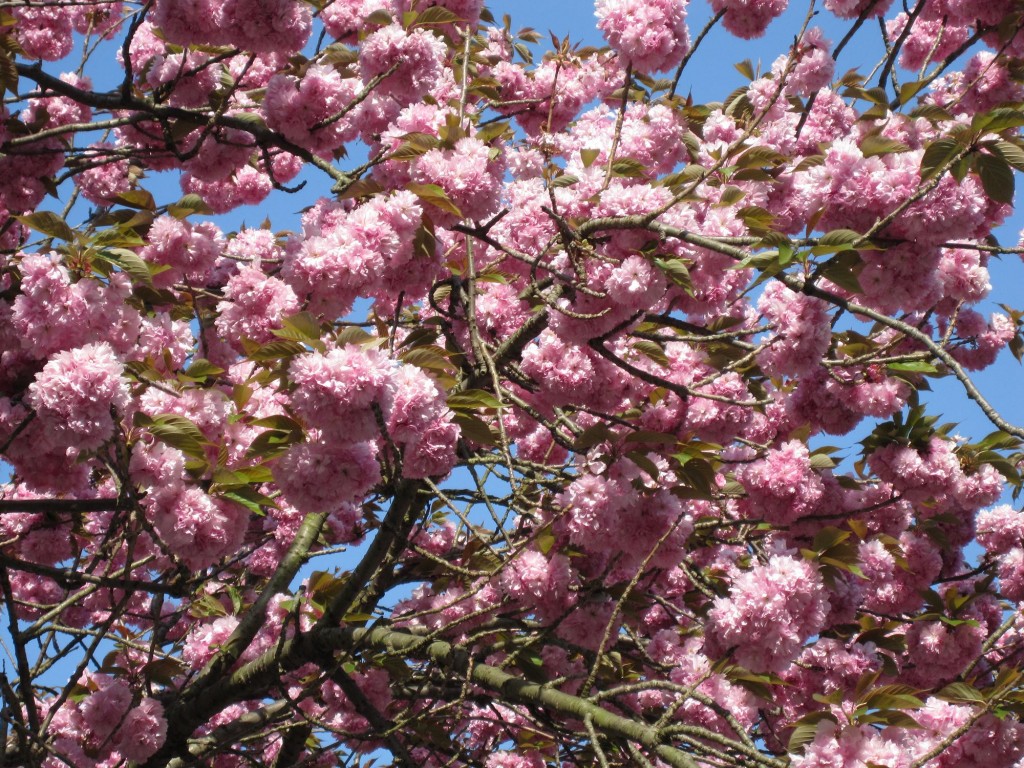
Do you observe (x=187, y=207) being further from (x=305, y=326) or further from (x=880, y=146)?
(x=880, y=146)

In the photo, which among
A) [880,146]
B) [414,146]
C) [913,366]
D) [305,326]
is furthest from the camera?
[913,366]

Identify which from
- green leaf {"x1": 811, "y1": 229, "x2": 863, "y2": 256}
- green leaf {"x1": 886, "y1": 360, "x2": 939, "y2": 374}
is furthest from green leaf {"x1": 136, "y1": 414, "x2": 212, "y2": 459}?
green leaf {"x1": 886, "y1": 360, "x2": 939, "y2": 374}

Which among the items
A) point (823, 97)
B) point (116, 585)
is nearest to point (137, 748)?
point (116, 585)

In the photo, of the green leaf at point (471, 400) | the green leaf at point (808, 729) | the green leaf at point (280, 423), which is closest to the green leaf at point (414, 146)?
the green leaf at point (471, 400)

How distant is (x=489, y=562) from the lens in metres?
4.06

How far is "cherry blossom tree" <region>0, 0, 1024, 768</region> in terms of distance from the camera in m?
2.70

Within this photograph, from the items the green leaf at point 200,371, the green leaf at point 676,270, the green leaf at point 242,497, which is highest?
the green leaf at point 200,371

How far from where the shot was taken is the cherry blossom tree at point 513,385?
2701 millimetres

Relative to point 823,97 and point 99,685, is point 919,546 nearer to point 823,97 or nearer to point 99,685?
point 823,97

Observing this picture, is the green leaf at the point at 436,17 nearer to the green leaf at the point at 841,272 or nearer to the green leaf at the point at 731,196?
the green leaf at the point at 731,196

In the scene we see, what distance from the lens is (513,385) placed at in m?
4.39

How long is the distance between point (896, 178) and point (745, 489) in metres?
1.47

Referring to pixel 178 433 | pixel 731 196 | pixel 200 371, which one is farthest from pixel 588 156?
pixel 178 433

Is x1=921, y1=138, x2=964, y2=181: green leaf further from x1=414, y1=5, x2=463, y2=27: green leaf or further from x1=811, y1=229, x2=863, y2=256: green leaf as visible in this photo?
x1=414, y1=5, x2=463, y2=27: green leaf
